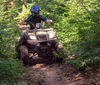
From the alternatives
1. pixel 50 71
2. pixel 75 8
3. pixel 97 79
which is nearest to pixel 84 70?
pixel 97 79

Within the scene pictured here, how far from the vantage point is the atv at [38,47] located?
10.7 m

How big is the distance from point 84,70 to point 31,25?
411 centimetres

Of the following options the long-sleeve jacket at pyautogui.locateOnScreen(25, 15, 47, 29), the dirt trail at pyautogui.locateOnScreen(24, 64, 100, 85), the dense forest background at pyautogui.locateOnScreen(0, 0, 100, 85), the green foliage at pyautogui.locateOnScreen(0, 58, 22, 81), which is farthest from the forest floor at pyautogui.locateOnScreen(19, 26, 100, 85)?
the long-sleeve jacket at pyautogui.locateOnScreen(25, 15, 47, 29)

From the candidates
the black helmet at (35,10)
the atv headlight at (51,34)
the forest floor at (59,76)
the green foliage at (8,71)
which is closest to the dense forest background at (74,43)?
the green foliage at (8,71)

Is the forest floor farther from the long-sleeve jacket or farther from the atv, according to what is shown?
the long-sleeve jacket

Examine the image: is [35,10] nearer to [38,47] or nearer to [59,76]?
[38,47]

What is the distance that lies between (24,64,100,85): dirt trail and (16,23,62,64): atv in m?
0.48

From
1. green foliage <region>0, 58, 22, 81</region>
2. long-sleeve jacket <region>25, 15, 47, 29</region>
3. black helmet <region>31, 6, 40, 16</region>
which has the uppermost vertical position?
black helmet <region>31, 6, 40, 16</region>

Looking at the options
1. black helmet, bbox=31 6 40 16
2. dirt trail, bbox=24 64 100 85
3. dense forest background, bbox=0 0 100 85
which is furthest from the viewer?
black helmet, bbox=31 6 40 16

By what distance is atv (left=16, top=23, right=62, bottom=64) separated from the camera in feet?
35.0

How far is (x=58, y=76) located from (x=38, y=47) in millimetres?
2123

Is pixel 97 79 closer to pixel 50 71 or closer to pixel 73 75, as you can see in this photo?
pixel 73 75

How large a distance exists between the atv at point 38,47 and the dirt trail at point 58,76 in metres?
0.48

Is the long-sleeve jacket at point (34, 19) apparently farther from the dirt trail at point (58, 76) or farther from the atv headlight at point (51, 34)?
the dirt trail at point (58, 76)
